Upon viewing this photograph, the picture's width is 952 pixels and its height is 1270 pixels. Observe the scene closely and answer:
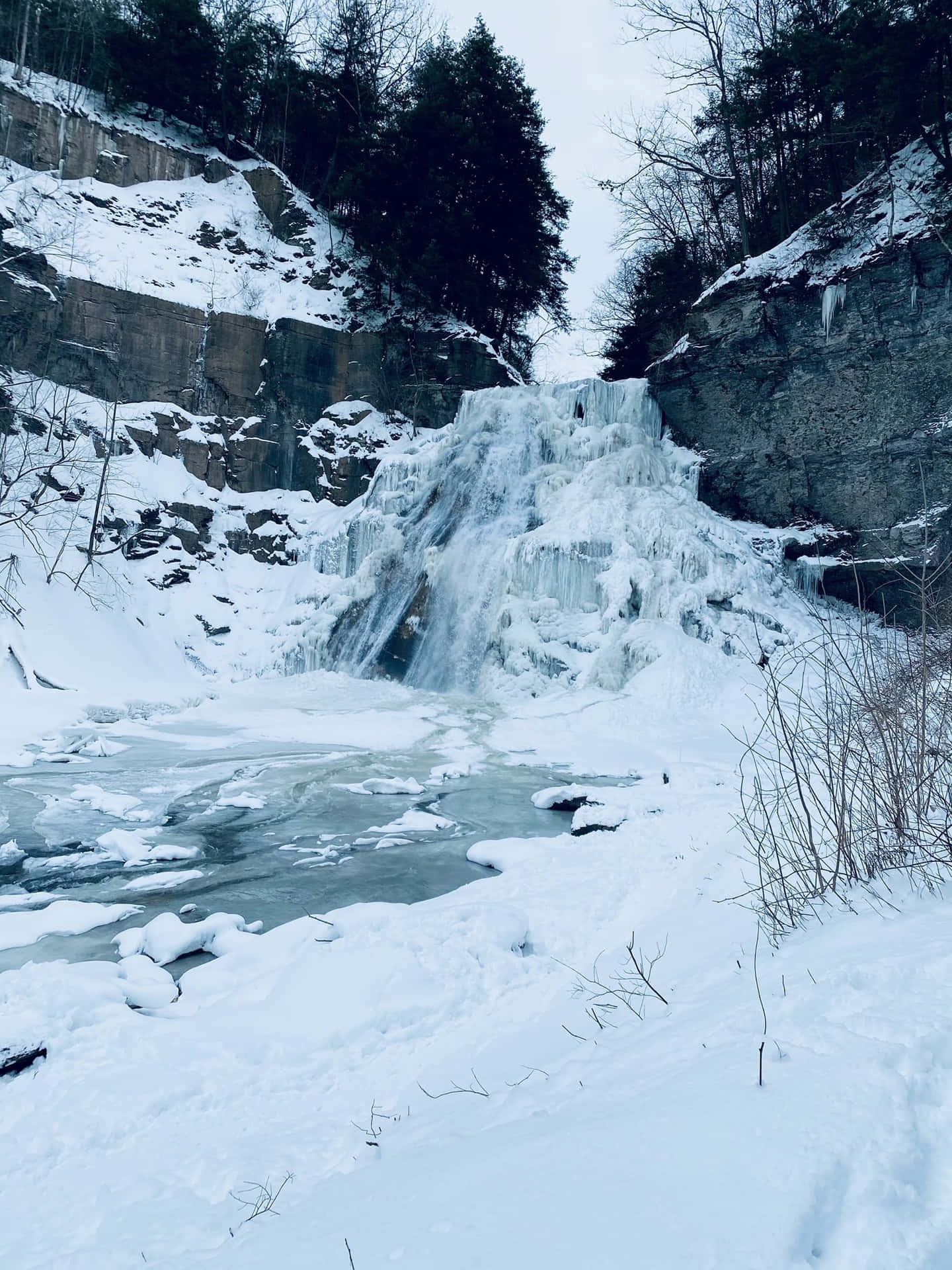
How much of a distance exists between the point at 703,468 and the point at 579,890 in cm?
1182

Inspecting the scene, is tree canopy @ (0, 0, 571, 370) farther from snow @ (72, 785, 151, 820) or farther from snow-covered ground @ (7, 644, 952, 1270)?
snow-covered ground @ (7, 644, 952, 1270)

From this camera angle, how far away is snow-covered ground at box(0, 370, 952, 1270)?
4.02 ft

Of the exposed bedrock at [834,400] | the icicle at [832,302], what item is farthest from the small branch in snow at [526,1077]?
the icicle at [832,302]

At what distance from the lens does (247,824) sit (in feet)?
18.0

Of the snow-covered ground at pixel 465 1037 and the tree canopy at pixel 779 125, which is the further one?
the tree canopy at pixel 779 125

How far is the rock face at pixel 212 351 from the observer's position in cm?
1488

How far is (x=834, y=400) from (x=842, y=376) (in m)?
0.38

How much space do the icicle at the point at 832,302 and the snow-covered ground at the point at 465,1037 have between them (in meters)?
8.16

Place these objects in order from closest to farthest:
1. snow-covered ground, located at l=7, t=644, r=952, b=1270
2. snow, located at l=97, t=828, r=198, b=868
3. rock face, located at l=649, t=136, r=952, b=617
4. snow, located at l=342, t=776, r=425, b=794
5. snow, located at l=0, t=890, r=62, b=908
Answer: snow-covered ground, located at l=7, t=644, r=952, b=1270, snow, located at l=0, t=890, r=62, b=908, snow, located at l=97, t=828, r=198, b=868, snow, located at l=342, t=776, r=425, b=794, rock face, located at l=649, t=136, r=952, b=617

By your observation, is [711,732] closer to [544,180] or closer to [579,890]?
[579,890]

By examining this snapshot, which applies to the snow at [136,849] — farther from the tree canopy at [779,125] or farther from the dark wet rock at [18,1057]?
the tree canopy at [779,125]

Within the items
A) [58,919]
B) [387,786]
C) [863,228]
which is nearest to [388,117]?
[863,228]

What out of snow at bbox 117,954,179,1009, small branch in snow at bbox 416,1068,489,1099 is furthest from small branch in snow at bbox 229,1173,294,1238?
snow at bbox 117,954,179,1009

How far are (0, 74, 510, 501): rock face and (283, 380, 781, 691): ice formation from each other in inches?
101
